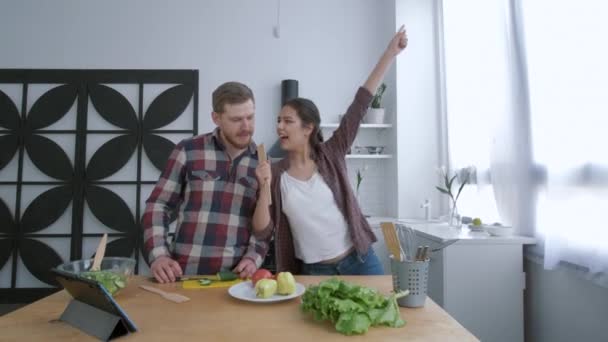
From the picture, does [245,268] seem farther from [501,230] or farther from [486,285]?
[501,230]

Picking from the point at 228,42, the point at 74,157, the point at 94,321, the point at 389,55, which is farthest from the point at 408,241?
the point at 74,157

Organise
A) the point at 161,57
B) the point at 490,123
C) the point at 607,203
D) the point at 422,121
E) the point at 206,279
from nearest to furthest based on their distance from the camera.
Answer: the point at 206,279, the point at 607,203, the point at 490,123, the point at 422,121, the point at 161,57

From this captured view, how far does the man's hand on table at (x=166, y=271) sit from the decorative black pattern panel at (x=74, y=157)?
2285 millimetres

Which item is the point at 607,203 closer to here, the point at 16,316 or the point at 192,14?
the point at 16,316

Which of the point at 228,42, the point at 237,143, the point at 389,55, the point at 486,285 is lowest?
the point at 486,285

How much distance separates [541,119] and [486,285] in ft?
2.94

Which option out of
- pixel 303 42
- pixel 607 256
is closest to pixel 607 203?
pixel 607 256

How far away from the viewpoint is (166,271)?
1270mm

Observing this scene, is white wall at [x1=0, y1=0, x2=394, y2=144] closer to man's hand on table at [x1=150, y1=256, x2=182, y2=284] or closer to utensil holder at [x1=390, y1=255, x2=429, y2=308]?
man's hand on table at [x1=150, y1=256, x2=182, y2=284]

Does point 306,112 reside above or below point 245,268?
above

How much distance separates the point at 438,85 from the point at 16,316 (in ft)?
10.5

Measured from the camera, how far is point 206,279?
125 centimetres

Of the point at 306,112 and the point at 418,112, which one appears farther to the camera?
the point at 418,112

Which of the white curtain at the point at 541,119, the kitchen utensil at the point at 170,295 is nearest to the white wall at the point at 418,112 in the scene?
the white curtain at the point at 541,119
